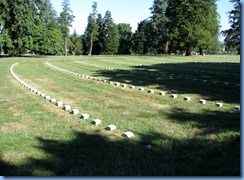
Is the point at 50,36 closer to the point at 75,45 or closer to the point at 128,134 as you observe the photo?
the point at 75,45

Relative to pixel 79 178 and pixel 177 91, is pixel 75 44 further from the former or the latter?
pixel 79 178

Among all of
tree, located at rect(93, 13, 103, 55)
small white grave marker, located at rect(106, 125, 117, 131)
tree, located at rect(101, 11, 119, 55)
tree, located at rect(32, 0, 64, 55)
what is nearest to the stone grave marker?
small white grave marker, located at rect(106, 125, 117, 131)

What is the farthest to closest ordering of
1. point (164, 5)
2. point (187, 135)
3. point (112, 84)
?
point (164, 5)
point (112, 84)
point (187, 135)

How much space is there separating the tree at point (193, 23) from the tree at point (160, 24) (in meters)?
15.3

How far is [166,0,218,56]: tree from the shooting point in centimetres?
4200

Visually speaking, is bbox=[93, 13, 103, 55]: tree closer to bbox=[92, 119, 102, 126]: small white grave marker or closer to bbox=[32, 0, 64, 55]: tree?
bbox=[32, 0, 64, 55]: tree

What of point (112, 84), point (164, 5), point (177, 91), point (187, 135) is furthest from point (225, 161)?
A: point (164, 5)

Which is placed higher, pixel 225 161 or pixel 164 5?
pixel 164 5

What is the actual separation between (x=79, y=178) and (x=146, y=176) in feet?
2.75

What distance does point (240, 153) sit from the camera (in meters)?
4.29

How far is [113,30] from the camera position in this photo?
74250 millimetres

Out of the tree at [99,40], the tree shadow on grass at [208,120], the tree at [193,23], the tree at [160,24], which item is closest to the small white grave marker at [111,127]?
the tree shadow on grass at [208,120]

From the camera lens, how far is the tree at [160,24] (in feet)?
199

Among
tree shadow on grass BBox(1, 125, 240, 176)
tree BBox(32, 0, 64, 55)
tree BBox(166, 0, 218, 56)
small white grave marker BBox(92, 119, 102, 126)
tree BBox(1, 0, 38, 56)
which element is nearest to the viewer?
tree shadow on grass BBox(1, 125, 240, 176)
